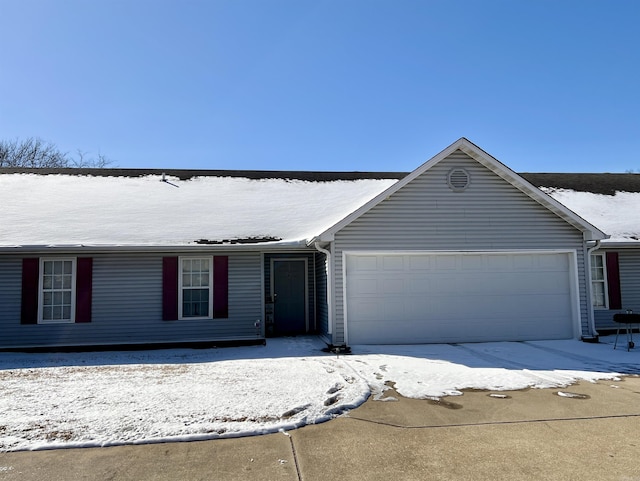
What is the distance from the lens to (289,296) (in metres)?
13.4

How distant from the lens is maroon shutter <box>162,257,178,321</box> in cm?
1148

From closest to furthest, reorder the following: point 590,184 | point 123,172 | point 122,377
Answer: point 122,377 → point 123,172 → point 590,184

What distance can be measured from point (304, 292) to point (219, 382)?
6141 millimetres

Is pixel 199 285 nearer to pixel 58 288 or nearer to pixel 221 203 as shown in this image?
pixel 221 203

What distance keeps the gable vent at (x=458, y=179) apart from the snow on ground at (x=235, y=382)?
364cm

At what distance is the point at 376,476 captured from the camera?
4211 millimetres

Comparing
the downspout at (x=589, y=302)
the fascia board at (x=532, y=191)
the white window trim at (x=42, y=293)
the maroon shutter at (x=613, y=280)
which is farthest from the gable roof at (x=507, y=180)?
the white window trim at (x=42, y=293)

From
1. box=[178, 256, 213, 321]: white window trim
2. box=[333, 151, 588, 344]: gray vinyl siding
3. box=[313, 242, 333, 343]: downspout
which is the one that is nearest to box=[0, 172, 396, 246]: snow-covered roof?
box=[178, 256, 213, 321]: white window trim

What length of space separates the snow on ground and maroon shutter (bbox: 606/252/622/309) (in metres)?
2.90

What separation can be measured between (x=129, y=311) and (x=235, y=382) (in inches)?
201

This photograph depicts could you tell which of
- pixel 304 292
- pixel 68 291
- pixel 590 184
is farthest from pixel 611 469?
pixel 590 184

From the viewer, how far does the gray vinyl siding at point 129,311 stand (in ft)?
36.5

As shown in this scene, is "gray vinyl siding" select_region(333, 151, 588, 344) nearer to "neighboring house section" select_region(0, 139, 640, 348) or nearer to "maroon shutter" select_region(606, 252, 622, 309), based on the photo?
"neighboring house section" select_region(0, 139, 640, 348)

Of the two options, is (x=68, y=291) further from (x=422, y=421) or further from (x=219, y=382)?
(x=422, y=421)
